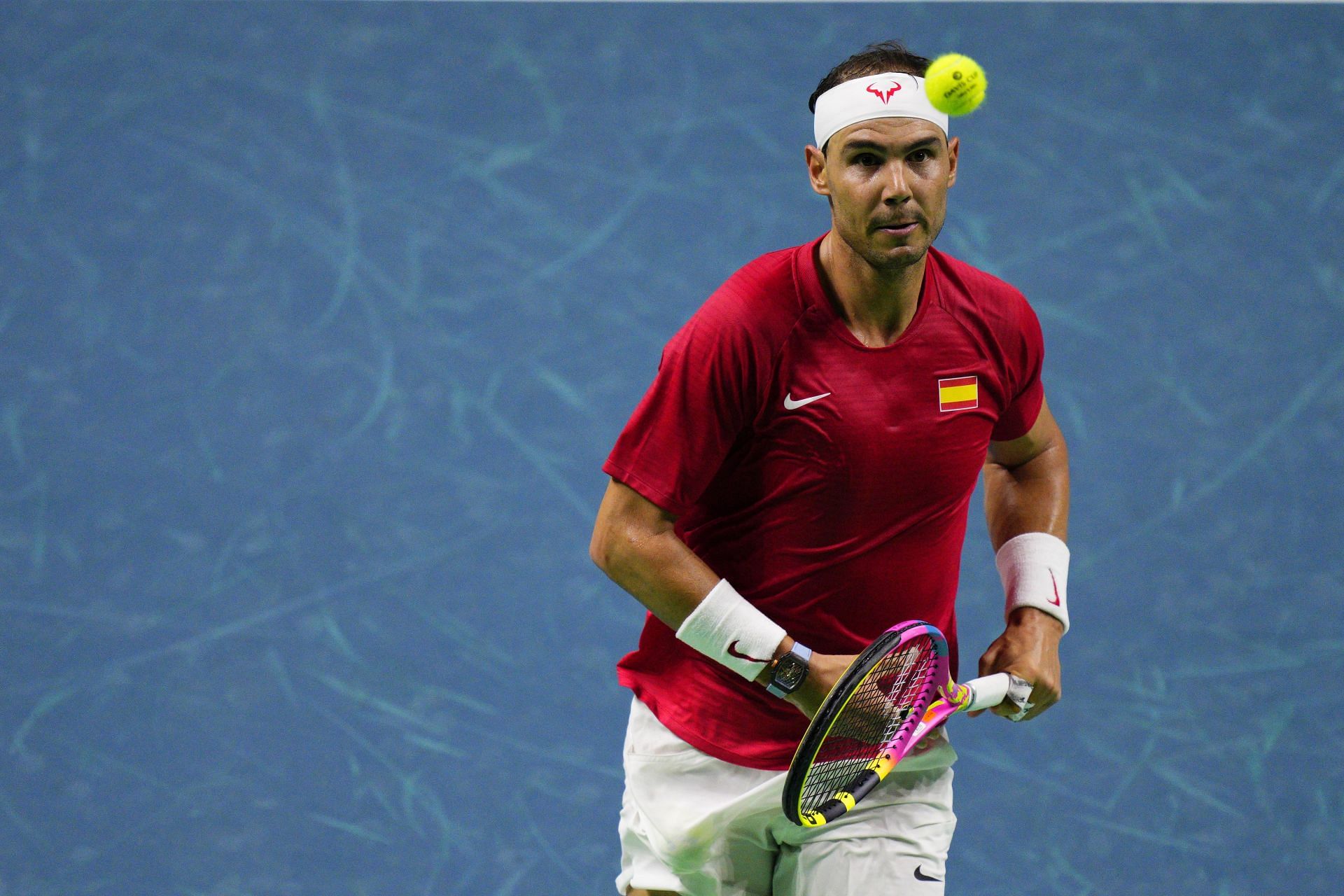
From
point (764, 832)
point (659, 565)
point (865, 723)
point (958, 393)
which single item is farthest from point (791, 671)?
point (958, 393)

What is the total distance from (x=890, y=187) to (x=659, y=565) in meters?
0.60

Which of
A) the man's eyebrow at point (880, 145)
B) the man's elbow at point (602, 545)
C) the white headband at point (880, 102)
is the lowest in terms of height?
the man's elbow at point (602, 545)

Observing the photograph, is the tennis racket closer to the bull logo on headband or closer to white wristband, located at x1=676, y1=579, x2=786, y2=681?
white wristband, located at x1=676, y1=579, x2=786, y2=681

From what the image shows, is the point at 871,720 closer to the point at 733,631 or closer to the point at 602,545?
the point at 733,631

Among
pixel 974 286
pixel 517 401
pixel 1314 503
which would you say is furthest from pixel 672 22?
pixel 1314 503

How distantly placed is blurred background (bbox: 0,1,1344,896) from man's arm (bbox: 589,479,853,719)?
1.28m

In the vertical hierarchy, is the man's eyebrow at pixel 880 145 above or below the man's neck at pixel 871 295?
above

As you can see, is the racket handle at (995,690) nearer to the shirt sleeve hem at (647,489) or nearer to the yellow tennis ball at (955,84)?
the shirt sleeve hem at (647,489)

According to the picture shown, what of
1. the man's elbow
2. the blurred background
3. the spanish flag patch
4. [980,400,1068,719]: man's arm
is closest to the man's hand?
[980,400,1068,719]: man's arm

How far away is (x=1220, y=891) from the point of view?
11.1 ft

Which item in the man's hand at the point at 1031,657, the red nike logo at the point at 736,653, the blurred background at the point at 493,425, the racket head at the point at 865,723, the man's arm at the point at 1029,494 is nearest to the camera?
the racket head at the point at 865,723

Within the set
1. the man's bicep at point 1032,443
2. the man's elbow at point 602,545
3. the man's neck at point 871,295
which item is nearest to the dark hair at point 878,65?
the man's neck at point 871,295

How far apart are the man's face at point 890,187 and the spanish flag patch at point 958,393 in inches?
7.5

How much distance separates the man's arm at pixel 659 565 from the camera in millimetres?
2043
